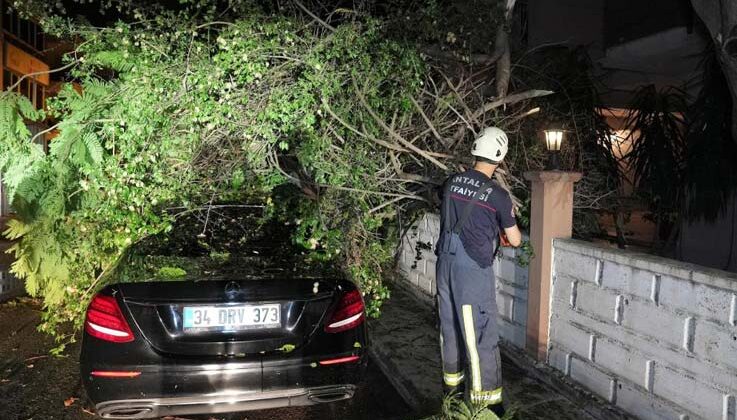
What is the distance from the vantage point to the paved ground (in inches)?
144

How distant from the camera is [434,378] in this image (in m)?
4.27

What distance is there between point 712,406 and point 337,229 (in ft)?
9.02

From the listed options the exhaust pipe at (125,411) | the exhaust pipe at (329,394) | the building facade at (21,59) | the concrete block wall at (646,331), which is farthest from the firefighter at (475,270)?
the building facade at (21,59)

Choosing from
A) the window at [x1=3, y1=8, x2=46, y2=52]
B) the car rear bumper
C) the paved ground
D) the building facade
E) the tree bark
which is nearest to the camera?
the car rear bumper

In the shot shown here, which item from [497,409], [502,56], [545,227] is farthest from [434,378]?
[502,56]

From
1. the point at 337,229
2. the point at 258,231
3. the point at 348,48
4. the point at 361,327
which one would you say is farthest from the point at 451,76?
the point at 361,327

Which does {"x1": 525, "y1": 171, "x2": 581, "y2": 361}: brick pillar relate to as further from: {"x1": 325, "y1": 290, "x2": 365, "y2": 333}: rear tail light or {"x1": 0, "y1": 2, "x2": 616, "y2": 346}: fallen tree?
{"x1": 325, "y1": 290, "x2": 365, "y2": 333}: rear tail light

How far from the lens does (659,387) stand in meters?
3.18

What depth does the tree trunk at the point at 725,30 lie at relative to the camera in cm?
436

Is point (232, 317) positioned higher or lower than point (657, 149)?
lower

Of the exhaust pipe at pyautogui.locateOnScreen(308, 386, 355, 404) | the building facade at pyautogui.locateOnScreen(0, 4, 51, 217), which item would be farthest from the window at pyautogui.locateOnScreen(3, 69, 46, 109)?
the exhaust pipe at pyautogui.locateOnScreen(308, 386, 355, 404)

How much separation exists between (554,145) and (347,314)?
7.87 feet

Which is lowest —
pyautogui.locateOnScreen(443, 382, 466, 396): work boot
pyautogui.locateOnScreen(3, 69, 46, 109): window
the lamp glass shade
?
pyautogui.locateOnScreen(443, 382, 466, 396): work boot

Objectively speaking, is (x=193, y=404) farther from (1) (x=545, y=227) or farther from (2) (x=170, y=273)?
(1) (x=545, y=227)
